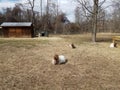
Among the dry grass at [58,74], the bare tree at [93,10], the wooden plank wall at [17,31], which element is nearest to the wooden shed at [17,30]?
the wooden plank wall at [17,31]

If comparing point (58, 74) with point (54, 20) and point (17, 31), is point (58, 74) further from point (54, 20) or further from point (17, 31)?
point (54, 20)

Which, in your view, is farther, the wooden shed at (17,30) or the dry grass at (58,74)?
the wooden shed at (17,30)

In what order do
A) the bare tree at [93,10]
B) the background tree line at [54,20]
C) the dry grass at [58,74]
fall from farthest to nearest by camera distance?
the background tree line at [54,20] < the bare tree at [93,10] < the dry grass at [58,74]

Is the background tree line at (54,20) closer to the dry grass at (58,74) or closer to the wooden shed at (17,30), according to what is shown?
the wooden shed at (17,30)

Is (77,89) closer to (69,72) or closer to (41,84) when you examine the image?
(41,84)

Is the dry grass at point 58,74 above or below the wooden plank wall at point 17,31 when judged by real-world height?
below

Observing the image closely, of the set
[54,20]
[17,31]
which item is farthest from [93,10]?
[54,20]

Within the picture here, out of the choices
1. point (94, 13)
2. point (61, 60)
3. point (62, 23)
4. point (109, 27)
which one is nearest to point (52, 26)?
point (62, 23)

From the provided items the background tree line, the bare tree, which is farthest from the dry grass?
the background tree line

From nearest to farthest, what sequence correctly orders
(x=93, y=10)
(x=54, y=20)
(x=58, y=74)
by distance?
(x=58, y=74), (x=93, y=10), (x=54, y=20)

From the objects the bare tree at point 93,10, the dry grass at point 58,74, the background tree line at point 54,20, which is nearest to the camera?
the dry grass at point 58,74

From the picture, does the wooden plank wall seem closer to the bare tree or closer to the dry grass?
the bare tree

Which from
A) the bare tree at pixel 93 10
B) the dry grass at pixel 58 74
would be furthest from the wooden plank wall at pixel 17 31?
the dry grass at pixel 58 74

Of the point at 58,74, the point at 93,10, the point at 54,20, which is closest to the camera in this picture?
the point at 58,74
